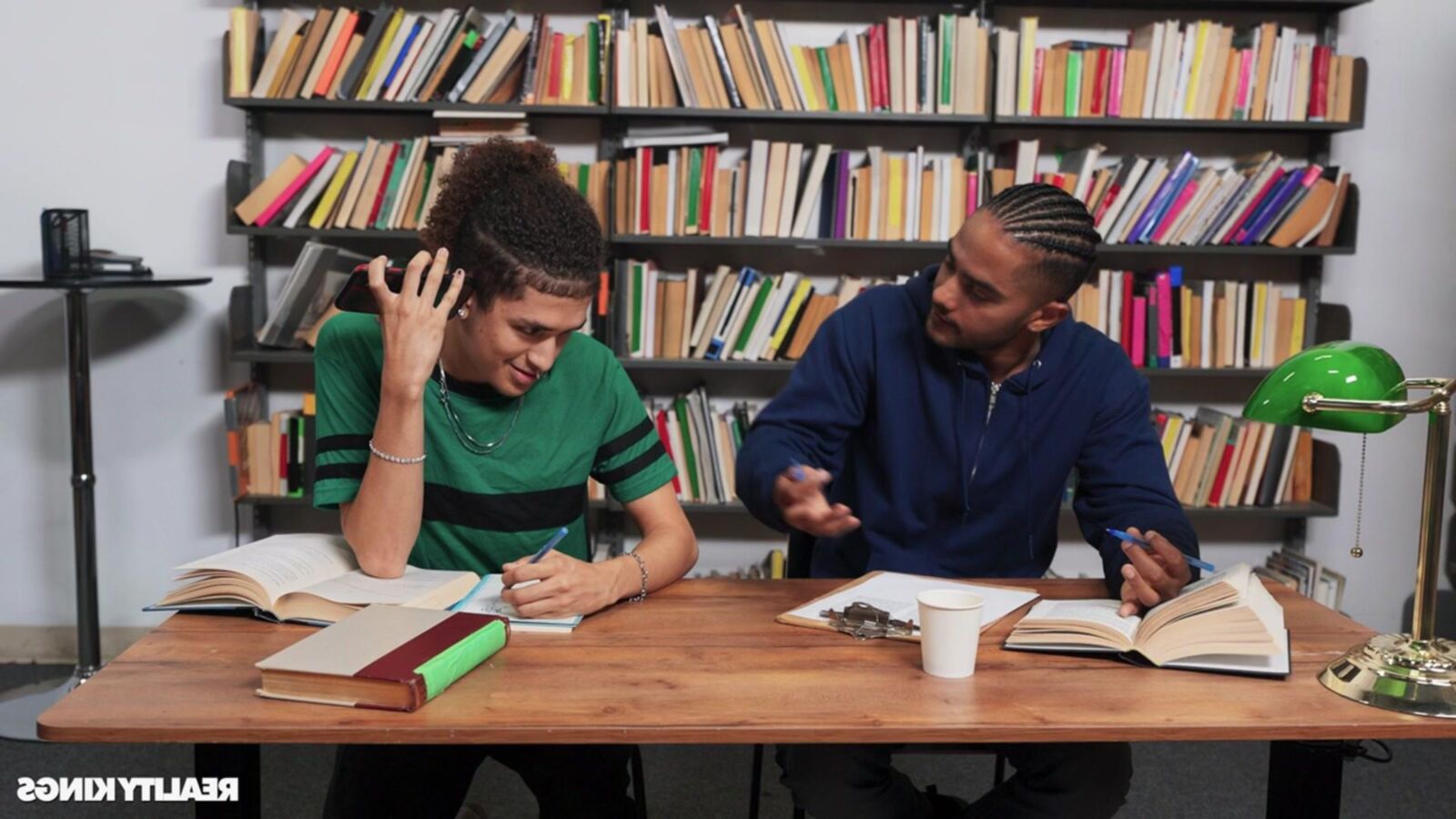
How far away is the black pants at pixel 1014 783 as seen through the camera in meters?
1.55

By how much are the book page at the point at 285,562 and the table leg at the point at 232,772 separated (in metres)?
0.18

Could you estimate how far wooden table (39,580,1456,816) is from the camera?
116 cm

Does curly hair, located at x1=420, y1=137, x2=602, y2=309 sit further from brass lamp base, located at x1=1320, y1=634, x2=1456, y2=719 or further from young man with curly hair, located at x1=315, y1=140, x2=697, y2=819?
brass lamp base, located at x1=1320, y1=634, x2=1456, y2=719

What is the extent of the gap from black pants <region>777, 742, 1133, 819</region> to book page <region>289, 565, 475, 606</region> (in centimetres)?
50

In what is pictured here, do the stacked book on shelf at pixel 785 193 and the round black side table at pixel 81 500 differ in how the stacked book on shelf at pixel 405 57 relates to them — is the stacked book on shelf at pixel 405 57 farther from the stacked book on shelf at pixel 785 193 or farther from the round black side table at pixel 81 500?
the round black side table at pixel 81 500

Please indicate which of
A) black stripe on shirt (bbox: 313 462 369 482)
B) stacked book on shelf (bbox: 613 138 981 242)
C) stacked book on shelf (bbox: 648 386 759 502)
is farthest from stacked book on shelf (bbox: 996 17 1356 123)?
black stripe on shirt (bbox: 313 462 369 482)

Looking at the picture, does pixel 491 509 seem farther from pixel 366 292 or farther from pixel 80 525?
pixel 80 525

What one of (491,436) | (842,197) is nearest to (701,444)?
(842,197)

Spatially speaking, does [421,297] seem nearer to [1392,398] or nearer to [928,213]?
[1392,398]

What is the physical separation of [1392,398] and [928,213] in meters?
1.91

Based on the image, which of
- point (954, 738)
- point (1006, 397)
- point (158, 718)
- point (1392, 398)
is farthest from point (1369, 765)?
point (158, 718)

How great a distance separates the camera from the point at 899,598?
1.59m

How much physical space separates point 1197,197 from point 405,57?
79.2 inches

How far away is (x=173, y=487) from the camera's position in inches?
135
